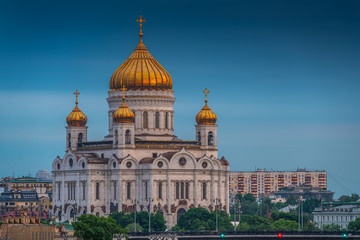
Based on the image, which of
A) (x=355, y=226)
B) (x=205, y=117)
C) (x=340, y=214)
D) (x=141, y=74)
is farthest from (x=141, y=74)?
(x=340, y=214)

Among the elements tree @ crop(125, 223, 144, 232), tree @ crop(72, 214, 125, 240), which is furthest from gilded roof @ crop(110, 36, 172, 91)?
tree @ crop(72, 214, 125, 240)

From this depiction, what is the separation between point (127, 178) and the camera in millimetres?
152875

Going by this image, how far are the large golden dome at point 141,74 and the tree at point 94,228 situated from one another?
38.7m

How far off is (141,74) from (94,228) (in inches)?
1706

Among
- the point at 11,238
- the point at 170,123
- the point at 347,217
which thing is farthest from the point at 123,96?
the point at 11,238

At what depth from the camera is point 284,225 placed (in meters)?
151

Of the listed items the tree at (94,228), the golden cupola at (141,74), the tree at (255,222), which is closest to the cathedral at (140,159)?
the golden cupola at (141,74)

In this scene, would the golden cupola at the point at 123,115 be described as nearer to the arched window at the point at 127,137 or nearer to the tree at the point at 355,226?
the arched window at the point at 127,137

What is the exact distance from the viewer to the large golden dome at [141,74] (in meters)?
158

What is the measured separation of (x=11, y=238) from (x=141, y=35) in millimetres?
65283

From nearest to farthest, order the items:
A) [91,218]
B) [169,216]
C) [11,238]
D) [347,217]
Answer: [11,238]
[91,218]
[169,216]
[347,217]

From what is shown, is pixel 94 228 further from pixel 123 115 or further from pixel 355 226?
pixel 355 226

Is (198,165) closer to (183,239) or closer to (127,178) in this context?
(127,178)

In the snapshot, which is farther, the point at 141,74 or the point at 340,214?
the point at 340,214
